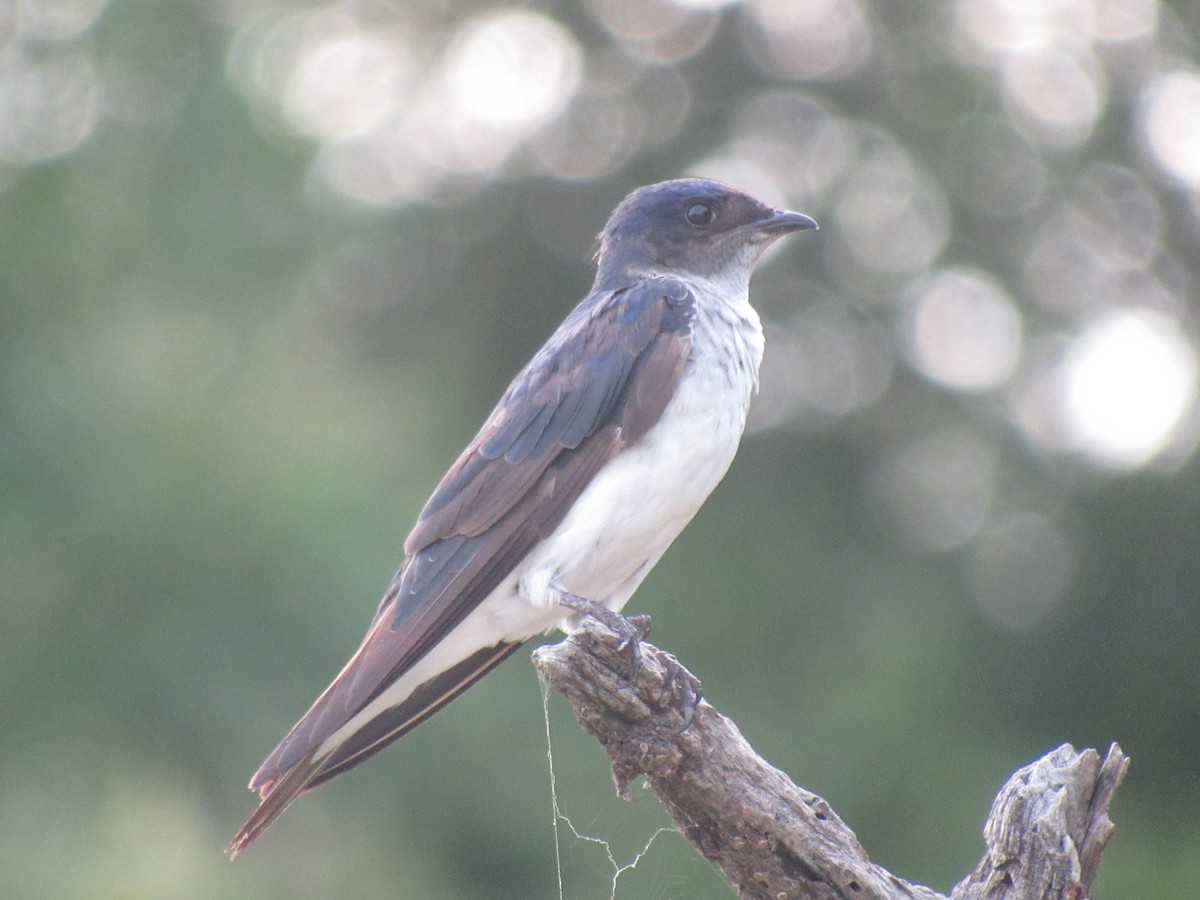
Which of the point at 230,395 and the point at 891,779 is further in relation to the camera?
the point at 891,779

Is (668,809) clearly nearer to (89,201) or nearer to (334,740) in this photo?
(334,740)

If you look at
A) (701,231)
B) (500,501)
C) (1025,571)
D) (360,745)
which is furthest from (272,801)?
(1025,571)

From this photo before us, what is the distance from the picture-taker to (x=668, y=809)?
422 centimetres

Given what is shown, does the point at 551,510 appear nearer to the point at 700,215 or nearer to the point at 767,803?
the point at 767,803

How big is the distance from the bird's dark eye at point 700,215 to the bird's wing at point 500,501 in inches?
27.0

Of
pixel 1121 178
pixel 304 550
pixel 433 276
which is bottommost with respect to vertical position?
pixel 304 550

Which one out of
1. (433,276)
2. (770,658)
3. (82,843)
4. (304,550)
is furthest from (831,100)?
(82,843)

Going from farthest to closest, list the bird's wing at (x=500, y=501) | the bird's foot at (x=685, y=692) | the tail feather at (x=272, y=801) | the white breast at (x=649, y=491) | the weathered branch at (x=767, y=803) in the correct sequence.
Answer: the white breast at (x=649, y=491) → the bird's wing at (x=500, y=501) → the tail feather at (x=272, y=801) → the bird's foot at (x=685, y=692) → the weathered branch at (x=767, y=803)

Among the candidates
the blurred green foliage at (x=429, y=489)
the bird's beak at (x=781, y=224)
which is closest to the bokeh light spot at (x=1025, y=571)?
the blurred green foliage at (x=429, y=489)

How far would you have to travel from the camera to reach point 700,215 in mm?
6129

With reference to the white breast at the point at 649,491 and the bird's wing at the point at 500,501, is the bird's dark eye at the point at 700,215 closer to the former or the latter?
the bird's wing at the point at 500,501

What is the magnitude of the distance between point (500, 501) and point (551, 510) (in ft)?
0.56

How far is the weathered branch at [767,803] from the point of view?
3854mm

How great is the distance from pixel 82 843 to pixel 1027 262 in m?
7.62
